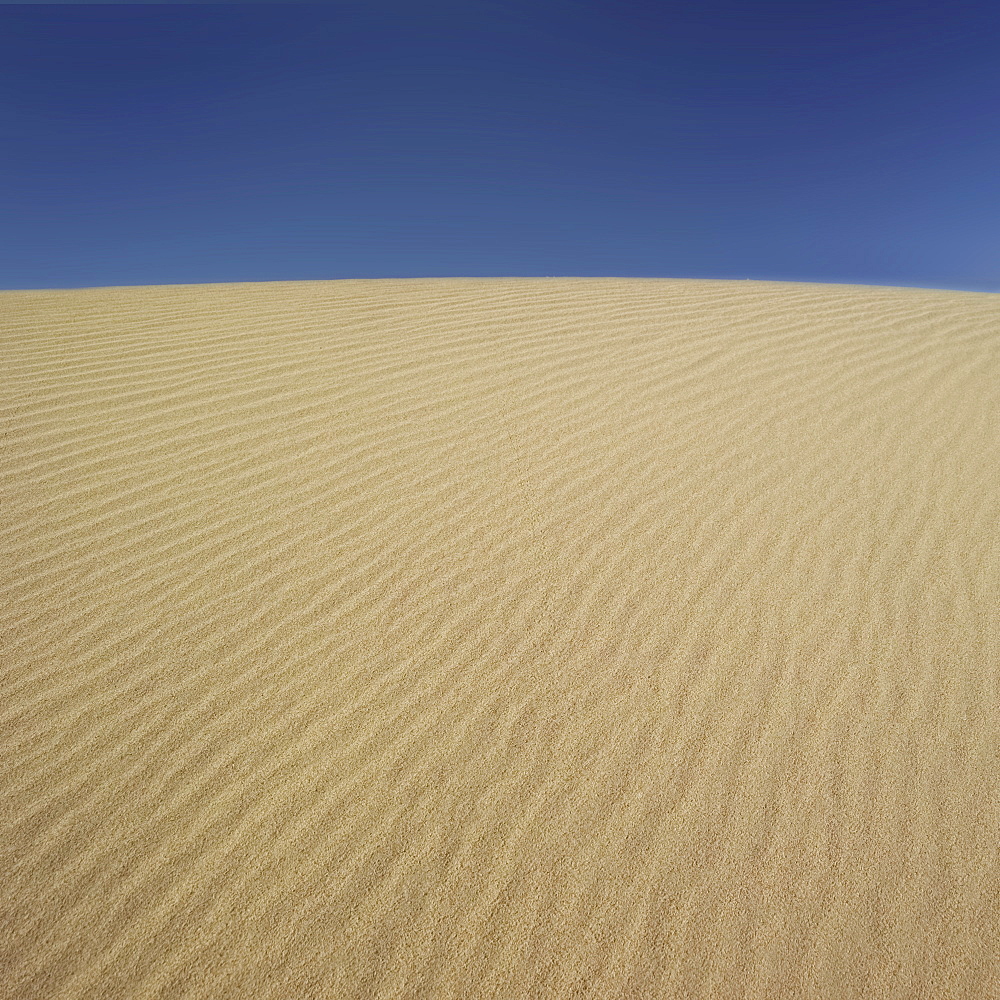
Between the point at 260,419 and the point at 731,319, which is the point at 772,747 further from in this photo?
the point at 731,319

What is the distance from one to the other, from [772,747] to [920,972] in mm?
817

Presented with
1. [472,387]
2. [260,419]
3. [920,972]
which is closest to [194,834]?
[920,972]

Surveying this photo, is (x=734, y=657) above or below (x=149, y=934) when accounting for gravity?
above

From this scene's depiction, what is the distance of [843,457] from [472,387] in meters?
3.00

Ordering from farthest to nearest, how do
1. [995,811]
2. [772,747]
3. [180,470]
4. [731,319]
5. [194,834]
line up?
[731,319] → [180,470] → [772,747] → [995,811] → [194,834]

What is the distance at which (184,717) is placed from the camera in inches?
106

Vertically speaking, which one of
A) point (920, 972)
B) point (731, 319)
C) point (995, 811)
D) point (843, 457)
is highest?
point (731, 319)

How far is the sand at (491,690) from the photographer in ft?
6.73

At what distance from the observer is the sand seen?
205 centimetres

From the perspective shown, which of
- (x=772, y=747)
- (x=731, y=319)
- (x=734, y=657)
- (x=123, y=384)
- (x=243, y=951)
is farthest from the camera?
(x=731, y=319)

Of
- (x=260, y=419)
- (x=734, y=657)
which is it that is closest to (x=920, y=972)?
(x=734, y=657)

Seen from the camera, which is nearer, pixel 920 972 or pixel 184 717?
pixel 920 972

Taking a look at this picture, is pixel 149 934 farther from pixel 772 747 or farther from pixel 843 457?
pixel 843 457

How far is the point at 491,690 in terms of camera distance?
2.86 metres
